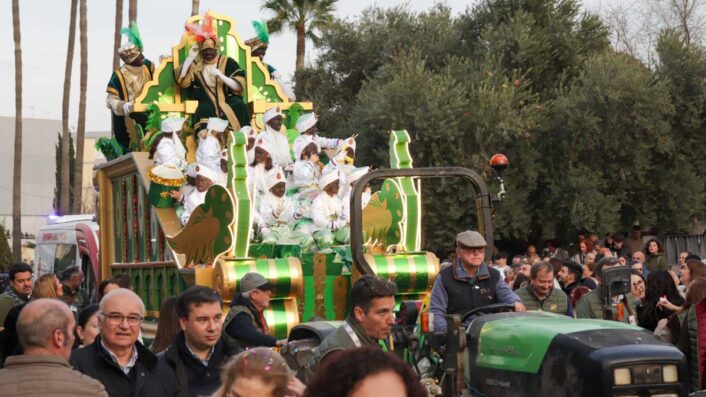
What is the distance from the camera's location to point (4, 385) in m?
5.12

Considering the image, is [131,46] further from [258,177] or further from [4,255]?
[4,255]

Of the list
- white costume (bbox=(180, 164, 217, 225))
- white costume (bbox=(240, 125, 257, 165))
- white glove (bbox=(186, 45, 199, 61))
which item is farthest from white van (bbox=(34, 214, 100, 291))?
white costume (bbox=(240, 125, 257, 165))

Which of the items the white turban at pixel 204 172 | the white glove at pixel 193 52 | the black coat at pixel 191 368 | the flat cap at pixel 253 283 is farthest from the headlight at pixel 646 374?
the white glove at pixel 193 52

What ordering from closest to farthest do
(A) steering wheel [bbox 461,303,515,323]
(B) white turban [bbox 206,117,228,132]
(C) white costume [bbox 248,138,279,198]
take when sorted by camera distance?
(A) steering wheel [bbox 461,303,515,323] < (C) white costume [bbox 248,138,279,198] < (B) white turban [bbox 206,117,228,132]

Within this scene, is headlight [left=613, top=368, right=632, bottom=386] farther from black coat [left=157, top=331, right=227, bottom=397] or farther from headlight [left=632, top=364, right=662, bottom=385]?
black coat [left=157, top=331, right=227, bottom=397]

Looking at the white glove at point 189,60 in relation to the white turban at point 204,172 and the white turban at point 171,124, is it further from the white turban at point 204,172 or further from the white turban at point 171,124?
the white turban at point 204,172

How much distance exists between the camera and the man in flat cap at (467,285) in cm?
845

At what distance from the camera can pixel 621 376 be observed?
7012 mm

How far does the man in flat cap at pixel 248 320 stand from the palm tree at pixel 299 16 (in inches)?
1234

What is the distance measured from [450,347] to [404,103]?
21.8 m

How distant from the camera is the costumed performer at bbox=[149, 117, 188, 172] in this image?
14.4 m

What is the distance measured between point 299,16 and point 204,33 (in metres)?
25.1

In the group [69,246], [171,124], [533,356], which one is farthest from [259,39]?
[533,356]

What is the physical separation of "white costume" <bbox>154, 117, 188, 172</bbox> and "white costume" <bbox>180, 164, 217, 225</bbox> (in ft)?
1.69
